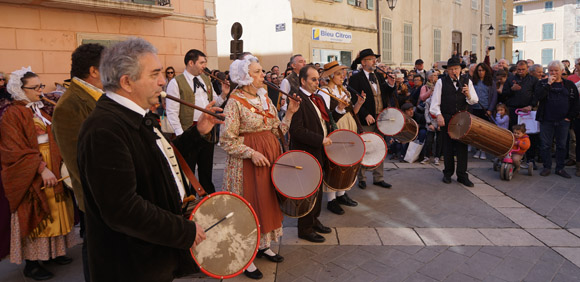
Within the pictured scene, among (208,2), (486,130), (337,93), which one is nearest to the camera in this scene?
(337,93)

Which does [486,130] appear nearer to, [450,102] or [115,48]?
[450,102]

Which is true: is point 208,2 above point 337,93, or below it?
above

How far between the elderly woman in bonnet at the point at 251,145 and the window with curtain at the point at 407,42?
18.7 metres

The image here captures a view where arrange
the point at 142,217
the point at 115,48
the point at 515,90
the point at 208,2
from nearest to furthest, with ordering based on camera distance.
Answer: the point at 142,217, the point at 115,48, the point at 515,90, the point at 208,2

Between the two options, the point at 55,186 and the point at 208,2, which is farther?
the point at 208,2

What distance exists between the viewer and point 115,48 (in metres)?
1.76

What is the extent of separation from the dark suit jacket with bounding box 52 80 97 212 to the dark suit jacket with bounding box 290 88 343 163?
6.60 ft

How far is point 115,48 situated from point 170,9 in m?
9.89

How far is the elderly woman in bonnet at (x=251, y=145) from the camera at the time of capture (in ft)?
11.0

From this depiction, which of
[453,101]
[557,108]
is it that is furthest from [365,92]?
[557,108]

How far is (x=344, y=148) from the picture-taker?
14.0 feet

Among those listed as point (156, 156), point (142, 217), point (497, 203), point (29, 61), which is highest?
point (29, 61)

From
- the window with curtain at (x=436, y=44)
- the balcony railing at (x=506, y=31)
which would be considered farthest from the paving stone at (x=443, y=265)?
the balcony railing at (x=506, y=31)

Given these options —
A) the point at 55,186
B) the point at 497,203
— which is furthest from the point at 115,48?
the point at 497,203
